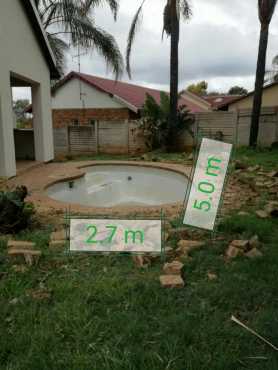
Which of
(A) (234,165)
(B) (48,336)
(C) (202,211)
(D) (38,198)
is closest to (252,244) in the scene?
(C) (202,211)

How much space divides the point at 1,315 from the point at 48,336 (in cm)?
50

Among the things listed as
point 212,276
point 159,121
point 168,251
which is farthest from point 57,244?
point 159,121

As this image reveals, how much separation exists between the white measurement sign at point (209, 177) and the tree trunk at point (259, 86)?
1071cm

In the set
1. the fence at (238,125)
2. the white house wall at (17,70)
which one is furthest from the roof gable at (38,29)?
the fence at (238,125)

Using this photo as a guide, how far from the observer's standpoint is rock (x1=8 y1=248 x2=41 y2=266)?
3.27 meters

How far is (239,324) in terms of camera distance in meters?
2.35

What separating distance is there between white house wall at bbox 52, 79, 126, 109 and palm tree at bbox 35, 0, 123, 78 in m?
5.98

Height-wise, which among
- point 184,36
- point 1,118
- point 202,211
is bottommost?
point 202,211

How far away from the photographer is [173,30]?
1259cm

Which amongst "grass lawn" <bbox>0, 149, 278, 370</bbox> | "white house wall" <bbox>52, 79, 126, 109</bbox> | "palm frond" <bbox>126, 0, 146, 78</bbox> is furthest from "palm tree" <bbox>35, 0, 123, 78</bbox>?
"grass lawn" <bbox>0, 149, 278, 370</bbox>

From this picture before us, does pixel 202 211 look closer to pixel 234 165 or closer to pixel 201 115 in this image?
pixel 234 165

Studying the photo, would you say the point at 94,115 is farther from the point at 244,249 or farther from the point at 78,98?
the point at 244,249

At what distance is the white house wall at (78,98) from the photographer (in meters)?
20.5

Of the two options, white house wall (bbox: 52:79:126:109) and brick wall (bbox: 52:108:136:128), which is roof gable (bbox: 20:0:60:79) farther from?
white house wall (bbox: 52:79:126:109)
